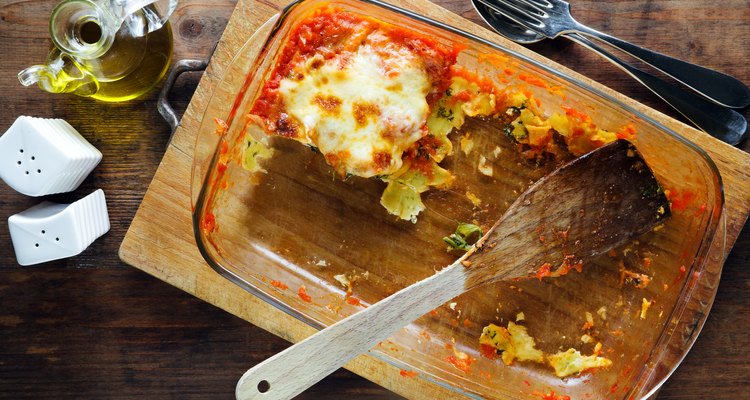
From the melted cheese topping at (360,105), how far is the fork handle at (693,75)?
2.00 ft

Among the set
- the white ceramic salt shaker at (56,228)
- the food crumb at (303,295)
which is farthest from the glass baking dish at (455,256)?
the white ceramic salt shaker at (56,228)

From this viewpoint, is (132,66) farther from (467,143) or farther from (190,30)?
(467,143)

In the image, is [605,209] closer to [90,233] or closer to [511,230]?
[511,230]

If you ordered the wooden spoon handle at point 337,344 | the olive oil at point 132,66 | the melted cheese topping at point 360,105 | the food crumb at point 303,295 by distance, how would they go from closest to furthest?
the wooden spoon handle at point 337,344
the melted cheese topping at point 360,105
the olive oil at point 132,66
the food crumb at point 303,295

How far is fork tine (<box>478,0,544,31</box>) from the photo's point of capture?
6.76ft

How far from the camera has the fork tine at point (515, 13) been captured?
6.76ft

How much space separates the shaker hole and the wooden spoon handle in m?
1.11

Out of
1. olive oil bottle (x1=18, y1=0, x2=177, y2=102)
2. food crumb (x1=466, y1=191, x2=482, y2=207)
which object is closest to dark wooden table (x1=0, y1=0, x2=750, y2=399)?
olive oil bottle (x1=18, y1=0, x2=177, y2=102)

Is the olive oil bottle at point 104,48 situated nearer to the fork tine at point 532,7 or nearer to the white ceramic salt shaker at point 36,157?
the white ceramic salt shaker at point 36,157

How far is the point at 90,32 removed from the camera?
200 centimetres

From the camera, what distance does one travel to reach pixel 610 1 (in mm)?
2131

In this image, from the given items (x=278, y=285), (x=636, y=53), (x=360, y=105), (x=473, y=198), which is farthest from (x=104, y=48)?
(x=636, y=53)

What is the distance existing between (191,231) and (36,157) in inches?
20.3

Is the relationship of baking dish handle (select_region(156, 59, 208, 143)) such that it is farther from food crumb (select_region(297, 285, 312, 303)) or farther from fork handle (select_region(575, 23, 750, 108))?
fork handle (select_region(575, 23, 750, 108))
